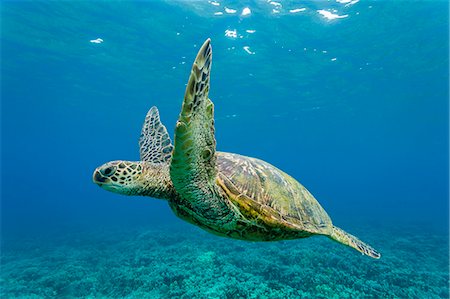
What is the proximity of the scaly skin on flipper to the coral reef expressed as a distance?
3846 mm

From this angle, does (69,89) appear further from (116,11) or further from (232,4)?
(232,4)

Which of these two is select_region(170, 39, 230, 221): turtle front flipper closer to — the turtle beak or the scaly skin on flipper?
the scaly skin on flipper

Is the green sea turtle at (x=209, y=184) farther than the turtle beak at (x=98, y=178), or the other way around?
the turtle beak at (x=98, y=178)

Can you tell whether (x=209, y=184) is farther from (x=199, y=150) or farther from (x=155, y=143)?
(x=155, y=143)

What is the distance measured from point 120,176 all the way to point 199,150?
1.11 metres

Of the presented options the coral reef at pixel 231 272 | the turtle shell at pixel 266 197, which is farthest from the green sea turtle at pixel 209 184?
the coral reef at pixel 231 272

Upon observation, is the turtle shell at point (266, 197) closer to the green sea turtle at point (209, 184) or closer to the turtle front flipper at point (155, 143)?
the green sea turtle at point (209, 184)

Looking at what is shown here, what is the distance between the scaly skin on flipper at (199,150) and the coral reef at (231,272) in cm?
385

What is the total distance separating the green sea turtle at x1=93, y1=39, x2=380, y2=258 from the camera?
Answer: 196 centimetres

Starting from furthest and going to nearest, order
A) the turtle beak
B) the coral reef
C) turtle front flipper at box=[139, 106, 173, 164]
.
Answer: the coral reef < turtle front flipper at box=[139, 106, 173, 164] < the turtle beak

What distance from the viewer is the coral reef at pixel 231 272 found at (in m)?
5.96

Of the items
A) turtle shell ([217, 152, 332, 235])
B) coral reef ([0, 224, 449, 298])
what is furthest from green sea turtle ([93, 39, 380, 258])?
coral reef ([0, 224, 449, 298])

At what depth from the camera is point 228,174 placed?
10.3 ft

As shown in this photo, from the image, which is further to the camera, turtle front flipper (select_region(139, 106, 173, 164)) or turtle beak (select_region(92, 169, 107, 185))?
turtle front flipper (select_region(139, 106, 173, 164))
